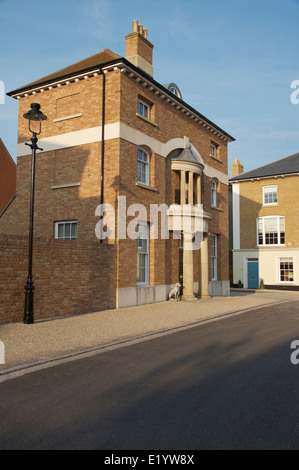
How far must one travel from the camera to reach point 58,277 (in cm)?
1199

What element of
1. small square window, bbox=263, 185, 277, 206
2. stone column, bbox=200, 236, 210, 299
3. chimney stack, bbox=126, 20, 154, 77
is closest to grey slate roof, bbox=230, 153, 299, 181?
small square window, bbox=263, 185, 277, 206

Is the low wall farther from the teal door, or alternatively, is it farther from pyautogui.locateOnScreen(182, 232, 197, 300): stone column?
the teal door

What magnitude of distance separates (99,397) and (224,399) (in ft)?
5.12

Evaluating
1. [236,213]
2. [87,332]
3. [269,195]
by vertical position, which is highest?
[269,195]

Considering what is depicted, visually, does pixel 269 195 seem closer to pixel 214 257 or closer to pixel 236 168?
pixel 236 168

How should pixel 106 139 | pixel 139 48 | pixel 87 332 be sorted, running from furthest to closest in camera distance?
1. pixel 139 48
2. pixel 106 139
3. pixel 87 332

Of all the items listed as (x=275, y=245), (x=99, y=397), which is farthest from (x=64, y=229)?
(x=275, y=245)

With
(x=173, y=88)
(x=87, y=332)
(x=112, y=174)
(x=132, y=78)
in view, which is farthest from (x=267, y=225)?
(x=87, y=332)

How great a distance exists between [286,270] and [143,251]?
60.3ft

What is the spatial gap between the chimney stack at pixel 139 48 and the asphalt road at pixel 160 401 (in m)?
15.0

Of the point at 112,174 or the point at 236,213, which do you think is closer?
the point at 112,174

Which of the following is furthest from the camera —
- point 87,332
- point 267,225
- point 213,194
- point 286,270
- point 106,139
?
point 267,225

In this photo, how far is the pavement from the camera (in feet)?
22.4

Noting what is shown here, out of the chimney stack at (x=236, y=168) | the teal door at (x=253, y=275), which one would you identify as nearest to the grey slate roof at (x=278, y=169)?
the chimney stack at (x=236, y=168)
